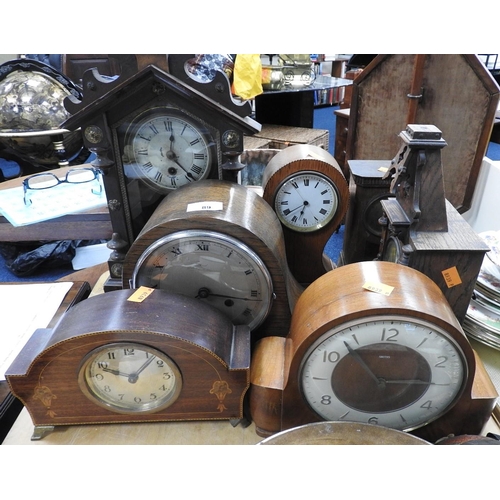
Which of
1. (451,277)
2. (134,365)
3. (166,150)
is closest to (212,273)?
(134,365)

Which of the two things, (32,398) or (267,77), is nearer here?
(32,398)

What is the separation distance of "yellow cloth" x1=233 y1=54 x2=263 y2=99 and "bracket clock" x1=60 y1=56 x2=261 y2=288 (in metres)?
1.89

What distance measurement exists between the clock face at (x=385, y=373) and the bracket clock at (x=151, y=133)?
66 cm

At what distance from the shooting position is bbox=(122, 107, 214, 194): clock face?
4.04 ft

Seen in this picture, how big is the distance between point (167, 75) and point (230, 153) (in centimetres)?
28

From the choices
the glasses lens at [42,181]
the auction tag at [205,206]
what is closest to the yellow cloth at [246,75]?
the glasses lens at [42,181]

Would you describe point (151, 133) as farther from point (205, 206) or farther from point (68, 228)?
point (68, 228)

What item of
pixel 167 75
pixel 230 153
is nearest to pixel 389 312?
pixel 230 153

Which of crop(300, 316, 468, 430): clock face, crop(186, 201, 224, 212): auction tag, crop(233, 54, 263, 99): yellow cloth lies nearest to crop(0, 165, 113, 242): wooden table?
crop(186, 201, 224, 212): auction tag

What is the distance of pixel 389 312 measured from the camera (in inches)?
32.1

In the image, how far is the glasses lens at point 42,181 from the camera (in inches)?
74.5

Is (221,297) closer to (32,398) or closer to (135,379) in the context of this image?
(135,379)

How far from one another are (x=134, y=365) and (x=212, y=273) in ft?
1.02

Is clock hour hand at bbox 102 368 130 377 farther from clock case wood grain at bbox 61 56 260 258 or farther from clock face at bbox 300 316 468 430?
clock case wood grain at bbox 61 56 260 258
